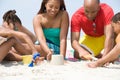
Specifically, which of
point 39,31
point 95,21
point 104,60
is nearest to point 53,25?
point 39,31

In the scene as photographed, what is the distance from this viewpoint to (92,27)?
13.1ft

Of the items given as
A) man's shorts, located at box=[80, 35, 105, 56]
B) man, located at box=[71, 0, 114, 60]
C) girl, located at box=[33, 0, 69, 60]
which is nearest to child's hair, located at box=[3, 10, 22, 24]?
girl, located at box=[33, 0, 69, 60]

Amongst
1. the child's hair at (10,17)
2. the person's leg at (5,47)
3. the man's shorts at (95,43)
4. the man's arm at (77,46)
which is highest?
the child's hair at (10,17)

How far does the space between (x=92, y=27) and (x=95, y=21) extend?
0.12 metres

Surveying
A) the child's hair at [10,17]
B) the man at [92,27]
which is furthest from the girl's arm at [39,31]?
the child's hair at [10,17]

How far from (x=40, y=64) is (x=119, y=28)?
93 cm

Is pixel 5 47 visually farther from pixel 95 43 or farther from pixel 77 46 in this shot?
pixel 95 43

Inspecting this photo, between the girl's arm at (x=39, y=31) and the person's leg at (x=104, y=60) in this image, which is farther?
the girl's arm at (x=39, y=31)

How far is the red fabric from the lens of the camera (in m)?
3.85

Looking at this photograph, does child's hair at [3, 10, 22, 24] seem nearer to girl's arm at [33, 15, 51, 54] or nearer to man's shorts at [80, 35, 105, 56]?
girl's arm at [33, 15, 51, 54]

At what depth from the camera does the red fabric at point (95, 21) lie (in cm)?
385

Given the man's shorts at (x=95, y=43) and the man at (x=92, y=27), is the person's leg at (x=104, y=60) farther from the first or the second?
the man's shorts at (x=95, y=43)

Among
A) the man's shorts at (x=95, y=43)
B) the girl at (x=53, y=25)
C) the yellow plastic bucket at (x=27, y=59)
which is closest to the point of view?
the yellow plastic bucket at (x=27, y=59)

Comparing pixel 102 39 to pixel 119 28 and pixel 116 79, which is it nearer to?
pixel 119 28
